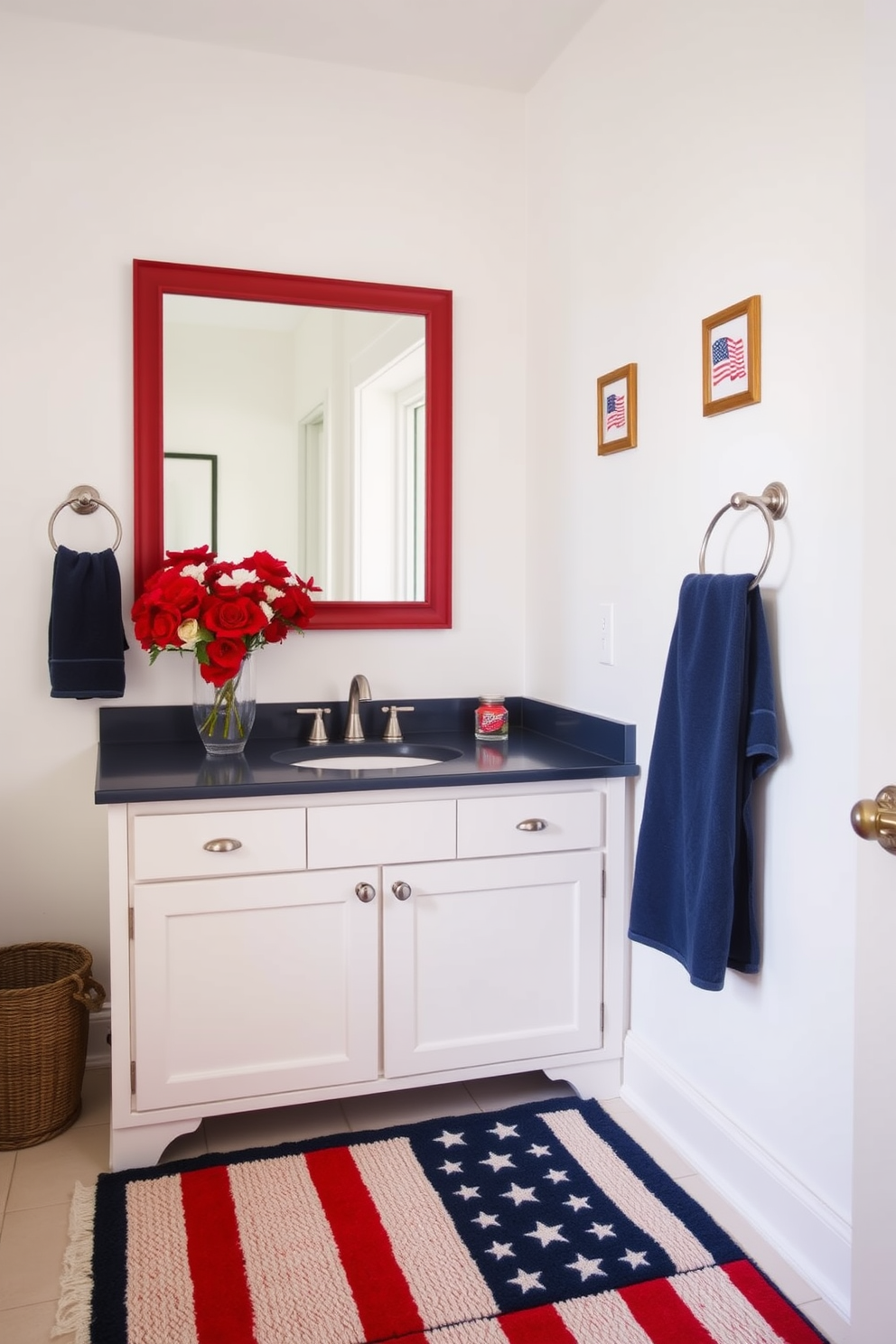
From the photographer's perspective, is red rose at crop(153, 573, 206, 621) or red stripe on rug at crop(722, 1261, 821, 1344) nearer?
red stripe on rug at crop(722, 1261, 821, 1344)

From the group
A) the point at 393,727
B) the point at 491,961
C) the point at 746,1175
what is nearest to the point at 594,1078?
the point at 491,961

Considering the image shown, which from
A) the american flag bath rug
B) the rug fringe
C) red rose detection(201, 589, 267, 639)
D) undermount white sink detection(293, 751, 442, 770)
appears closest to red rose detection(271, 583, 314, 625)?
red rose detection(201, 589, 267, 639)

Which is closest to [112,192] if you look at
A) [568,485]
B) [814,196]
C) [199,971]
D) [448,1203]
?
[568,485]

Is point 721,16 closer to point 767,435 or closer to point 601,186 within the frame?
point 601,186

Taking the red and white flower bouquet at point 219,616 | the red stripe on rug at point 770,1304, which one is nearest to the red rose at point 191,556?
the red and white flower bouquet at point 219,616

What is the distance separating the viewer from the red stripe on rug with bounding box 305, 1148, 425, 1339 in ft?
5.21

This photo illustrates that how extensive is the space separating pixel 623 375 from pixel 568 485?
0.36 meters

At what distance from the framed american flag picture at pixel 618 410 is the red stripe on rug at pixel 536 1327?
162cm

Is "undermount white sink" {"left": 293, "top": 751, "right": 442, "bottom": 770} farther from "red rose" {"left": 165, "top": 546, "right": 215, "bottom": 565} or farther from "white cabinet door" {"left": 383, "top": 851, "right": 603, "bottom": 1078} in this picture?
"red rose" {"left": 165, "top": 546, "right": 215, "bottom": 565}

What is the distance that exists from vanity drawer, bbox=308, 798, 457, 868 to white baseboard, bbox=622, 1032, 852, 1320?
0.65m

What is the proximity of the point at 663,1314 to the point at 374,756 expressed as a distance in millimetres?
1340

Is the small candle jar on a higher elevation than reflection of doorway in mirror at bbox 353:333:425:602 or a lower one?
lower

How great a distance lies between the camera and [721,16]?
1819 mm

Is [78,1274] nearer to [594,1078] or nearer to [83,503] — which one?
[594,1078]
